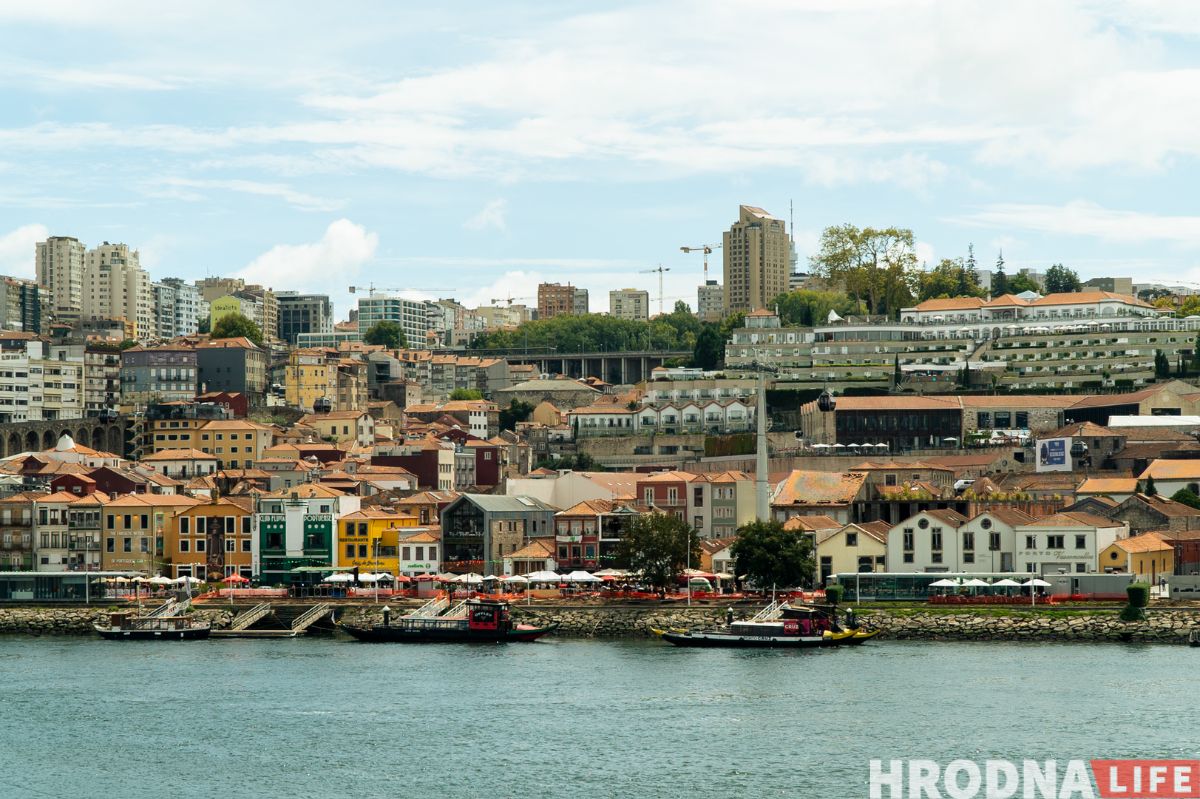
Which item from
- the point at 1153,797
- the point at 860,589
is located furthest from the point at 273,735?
the point at 860,589

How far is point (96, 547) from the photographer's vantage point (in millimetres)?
90312

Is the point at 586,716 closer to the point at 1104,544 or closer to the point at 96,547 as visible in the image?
the point at 1104,544

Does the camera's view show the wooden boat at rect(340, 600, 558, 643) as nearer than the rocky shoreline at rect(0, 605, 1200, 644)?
No

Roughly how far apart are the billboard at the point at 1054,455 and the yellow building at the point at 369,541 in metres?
33.6

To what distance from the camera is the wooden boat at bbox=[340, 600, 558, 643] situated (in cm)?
7544

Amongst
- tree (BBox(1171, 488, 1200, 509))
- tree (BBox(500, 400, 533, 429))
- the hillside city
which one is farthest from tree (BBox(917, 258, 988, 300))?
tree (BBox(1171, 488, 1200, 509))

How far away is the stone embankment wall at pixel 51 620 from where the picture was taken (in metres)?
81.8

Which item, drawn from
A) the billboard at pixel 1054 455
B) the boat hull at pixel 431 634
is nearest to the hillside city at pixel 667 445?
the billboard at pixel 1054 455

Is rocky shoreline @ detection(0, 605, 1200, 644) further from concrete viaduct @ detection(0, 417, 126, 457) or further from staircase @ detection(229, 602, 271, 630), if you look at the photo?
concrete viaduct @ detection(0, 417, 126, 457)

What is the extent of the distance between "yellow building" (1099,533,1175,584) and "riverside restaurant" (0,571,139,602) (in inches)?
1654

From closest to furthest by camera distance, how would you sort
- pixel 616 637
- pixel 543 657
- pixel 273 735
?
pixel 273 735 → pixel 543 657 → pixel 616 637

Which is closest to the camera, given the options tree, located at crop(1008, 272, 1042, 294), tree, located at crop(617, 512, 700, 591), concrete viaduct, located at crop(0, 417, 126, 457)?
tree, located at crop(617, 512, 700, 591)

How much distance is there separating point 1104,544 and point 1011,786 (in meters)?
36.7

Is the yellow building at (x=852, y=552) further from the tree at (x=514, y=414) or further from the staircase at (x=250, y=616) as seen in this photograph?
the tree at (x=514, y=414)
